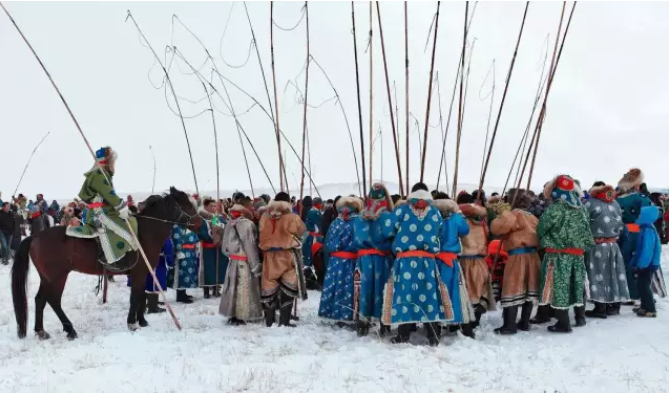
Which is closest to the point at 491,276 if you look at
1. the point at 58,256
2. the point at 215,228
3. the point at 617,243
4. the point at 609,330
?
the point at 609,330

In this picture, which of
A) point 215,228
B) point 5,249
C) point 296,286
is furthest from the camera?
point 5,249

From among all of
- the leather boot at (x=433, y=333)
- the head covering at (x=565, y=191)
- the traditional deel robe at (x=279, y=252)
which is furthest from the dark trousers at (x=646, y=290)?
the traditional deel robe at (x=279, y=252)

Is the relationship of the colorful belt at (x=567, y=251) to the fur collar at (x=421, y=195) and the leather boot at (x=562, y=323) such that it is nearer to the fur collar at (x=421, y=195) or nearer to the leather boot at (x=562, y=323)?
the leather boot at (x=562, y=323)

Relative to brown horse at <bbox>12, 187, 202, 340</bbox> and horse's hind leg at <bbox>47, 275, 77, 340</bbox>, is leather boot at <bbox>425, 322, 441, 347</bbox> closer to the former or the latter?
brown horse at <bbox>12, 187, 202, 340</bbox>

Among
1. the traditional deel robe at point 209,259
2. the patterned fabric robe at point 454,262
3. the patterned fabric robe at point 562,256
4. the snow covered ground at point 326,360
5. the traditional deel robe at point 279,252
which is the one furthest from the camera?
the traditional deel robe at point 209,259

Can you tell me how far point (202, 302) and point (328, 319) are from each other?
2929 millimetres

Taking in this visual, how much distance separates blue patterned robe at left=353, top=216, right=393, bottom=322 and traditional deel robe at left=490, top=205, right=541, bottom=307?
1198mm

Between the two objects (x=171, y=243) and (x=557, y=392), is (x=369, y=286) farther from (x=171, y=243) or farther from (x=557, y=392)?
(x=171, y=243)

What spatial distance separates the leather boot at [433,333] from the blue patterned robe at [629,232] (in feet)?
9.01

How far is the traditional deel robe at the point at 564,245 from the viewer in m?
6.04

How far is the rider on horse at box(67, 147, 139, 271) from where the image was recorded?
631 centimetres

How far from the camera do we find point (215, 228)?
8.59m

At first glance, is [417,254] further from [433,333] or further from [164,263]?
[164,263]

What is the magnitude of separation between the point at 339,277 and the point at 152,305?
3.03 meters
